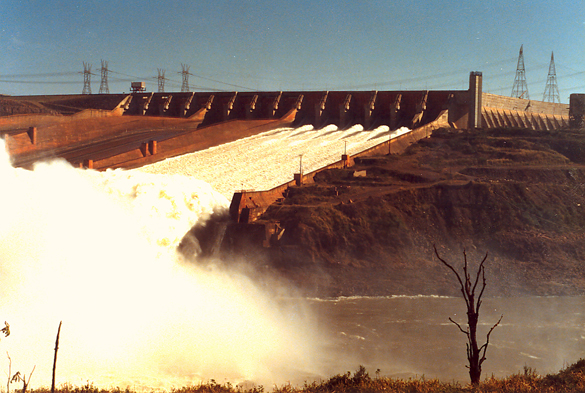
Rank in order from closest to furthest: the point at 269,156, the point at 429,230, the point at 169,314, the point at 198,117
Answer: the point at 169,314
the point at 429,230
the point at 269,156
the point at 198,117

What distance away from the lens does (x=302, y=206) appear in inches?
1492

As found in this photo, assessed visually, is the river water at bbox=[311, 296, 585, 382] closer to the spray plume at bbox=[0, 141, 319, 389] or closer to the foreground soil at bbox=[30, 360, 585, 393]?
the spray plume at bbox=[0, 141, 319, 389]

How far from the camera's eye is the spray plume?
20.3 m

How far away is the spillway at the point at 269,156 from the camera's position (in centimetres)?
4338

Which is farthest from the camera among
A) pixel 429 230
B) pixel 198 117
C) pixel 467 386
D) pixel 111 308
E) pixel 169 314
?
pixel 198 117

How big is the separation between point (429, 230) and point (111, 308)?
21.2 meters

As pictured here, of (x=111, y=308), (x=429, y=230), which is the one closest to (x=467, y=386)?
(x=111, y=308)

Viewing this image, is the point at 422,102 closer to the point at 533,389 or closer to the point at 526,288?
the point at 526,288

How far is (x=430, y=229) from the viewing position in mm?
37656

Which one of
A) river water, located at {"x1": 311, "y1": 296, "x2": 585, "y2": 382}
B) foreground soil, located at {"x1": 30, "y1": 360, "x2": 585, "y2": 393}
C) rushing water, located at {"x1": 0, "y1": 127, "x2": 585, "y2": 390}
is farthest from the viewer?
river water, located at {"x1": 311, "y1": 296, "x2": 585, "y2": 382}

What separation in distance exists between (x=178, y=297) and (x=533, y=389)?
711 inches

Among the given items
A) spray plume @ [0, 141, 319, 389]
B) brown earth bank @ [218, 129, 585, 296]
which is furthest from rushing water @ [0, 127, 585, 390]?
brown earth bank @ [218, 129, 585, 296]

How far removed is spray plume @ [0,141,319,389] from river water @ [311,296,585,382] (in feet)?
5.79

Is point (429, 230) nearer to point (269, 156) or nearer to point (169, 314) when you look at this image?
point (269, 156)
